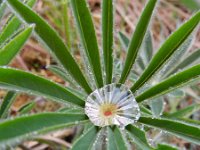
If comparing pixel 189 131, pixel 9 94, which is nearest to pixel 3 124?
pixel 189 131

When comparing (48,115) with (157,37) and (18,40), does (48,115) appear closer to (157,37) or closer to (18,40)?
(18,40)

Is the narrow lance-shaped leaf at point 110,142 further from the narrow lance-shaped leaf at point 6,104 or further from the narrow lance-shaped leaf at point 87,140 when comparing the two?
the narrow lance-shaped leaf at point 6,104

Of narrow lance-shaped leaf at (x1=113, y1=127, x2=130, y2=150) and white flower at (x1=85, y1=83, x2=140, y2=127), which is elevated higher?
white flower at (x1=85, y1=83, x2=140, y2=127)

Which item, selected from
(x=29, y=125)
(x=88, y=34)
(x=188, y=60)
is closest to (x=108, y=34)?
(x=88, y=34)

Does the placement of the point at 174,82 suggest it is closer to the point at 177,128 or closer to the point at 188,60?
the point at 177,128

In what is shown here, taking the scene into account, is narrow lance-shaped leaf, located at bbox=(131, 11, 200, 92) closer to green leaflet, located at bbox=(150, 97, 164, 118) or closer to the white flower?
the white flower

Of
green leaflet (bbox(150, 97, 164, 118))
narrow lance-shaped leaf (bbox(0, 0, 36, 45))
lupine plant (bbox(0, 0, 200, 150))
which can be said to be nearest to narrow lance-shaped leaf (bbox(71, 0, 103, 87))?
lupine plant (bbox(0, 0, 200, 150))

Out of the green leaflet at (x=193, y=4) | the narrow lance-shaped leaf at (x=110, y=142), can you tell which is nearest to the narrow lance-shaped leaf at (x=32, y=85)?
the narrow lance-shaped leaf at (x=110, y=142)

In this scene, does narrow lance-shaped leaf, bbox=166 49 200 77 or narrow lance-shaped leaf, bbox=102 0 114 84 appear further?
narrow lance-shaped leaf, bbox=166 49 200 77
